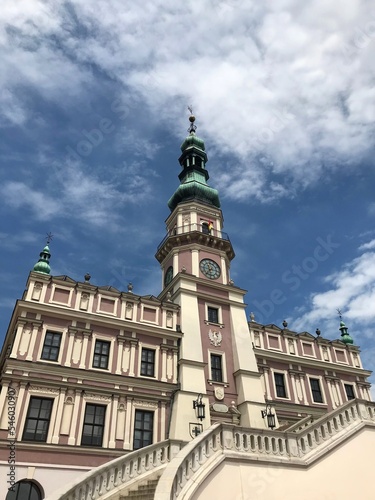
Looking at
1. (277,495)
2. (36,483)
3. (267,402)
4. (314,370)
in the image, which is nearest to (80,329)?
(36,483)

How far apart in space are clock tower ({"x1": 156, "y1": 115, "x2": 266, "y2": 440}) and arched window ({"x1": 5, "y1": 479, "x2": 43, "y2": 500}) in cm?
734

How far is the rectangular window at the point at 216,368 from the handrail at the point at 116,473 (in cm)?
1066

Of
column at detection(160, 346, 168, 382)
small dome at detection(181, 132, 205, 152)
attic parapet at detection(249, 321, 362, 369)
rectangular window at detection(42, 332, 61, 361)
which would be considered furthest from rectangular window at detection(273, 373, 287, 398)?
small dome at detection(181, 132, 205, 152)

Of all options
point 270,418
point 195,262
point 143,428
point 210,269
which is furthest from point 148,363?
point 210,269

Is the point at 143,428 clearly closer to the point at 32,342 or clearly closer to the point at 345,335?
the point at 32,342

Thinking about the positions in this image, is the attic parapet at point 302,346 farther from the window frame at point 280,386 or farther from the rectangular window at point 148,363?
the rectangular window at point 148,363

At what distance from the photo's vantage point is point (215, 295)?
101 ft

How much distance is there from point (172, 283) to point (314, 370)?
13.0 metres

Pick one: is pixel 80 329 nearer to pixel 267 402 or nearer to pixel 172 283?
pixel 172 283

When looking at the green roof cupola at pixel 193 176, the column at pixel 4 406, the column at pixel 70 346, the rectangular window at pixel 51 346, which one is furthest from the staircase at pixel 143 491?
the green roof cupola at pixel 193 176

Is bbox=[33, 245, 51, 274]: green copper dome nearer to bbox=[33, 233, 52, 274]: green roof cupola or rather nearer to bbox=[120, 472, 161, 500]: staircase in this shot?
bbox=[33, 233, 52, 274]: green roof cupola

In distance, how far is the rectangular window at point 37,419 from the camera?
20.0m

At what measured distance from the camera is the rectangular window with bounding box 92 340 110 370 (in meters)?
23.8

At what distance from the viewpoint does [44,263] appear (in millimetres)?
34219
